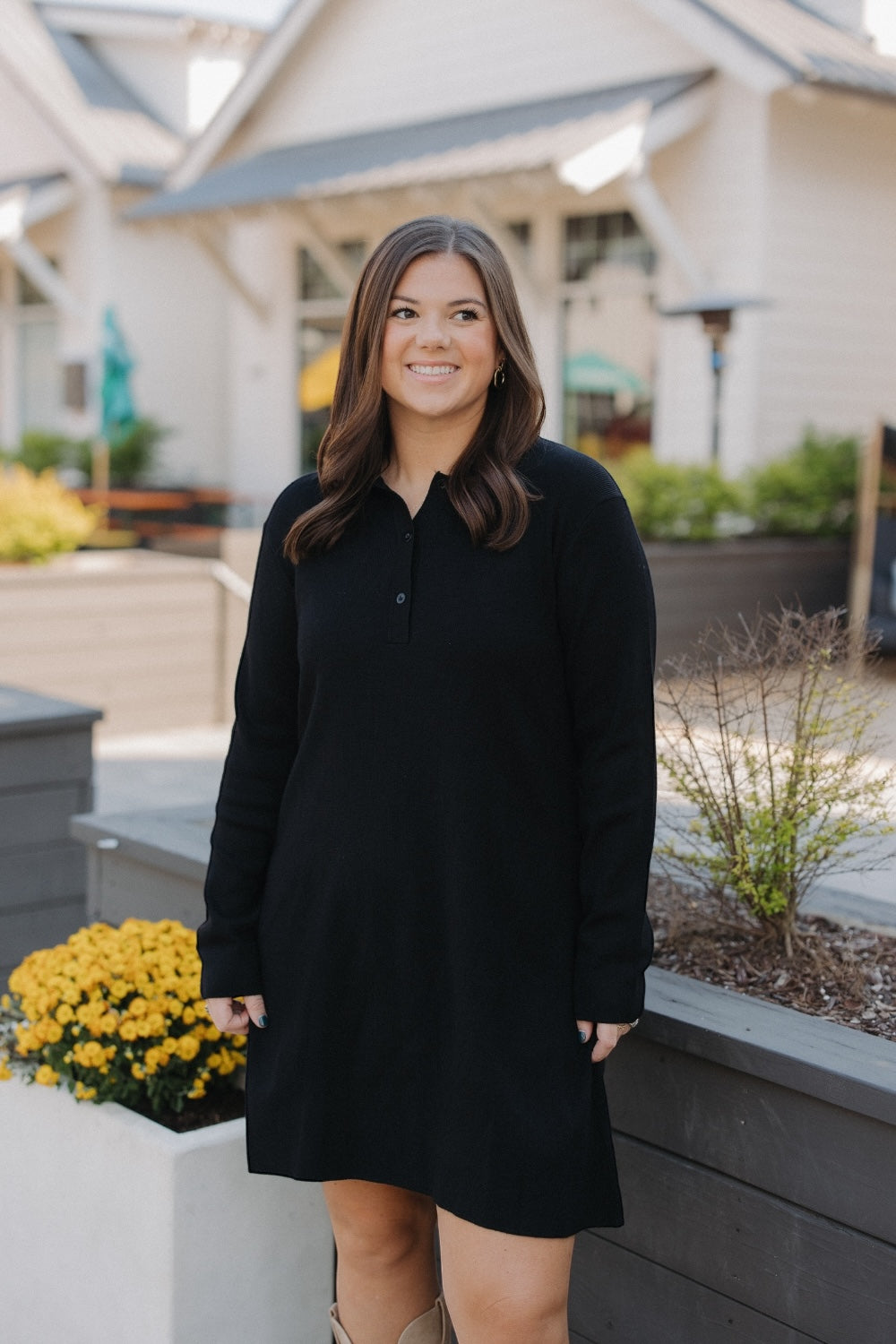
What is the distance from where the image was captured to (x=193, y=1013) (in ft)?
8.69

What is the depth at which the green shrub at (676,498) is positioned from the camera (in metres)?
9.39

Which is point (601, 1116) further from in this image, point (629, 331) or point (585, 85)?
point (585, 85)

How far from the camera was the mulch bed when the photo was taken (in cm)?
241

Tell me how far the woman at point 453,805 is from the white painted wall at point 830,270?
9.12 metres

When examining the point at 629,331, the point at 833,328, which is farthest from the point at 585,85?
the point at 833,328

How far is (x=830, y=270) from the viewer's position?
11.2 metres

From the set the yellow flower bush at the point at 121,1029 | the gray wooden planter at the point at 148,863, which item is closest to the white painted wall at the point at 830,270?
the gray wooden planter at the point at 148,863

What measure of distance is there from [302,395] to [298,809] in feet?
43.5

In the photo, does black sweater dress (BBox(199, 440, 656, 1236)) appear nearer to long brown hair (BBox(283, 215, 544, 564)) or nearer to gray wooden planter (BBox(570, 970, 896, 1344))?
long brown hair (BBox(283, 215, 544, 564))

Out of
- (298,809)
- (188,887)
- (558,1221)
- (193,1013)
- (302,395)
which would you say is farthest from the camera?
(302,395)

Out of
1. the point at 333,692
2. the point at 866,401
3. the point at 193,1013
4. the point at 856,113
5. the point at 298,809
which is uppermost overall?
the point at 856,113

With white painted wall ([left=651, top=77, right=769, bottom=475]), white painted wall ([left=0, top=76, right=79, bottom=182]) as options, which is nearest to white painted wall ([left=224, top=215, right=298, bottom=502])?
white painted wall ([left=0, top=76, right=79, bottom=182])

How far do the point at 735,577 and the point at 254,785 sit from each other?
7524mm

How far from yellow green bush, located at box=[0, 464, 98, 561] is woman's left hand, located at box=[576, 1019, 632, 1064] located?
22.2ft
